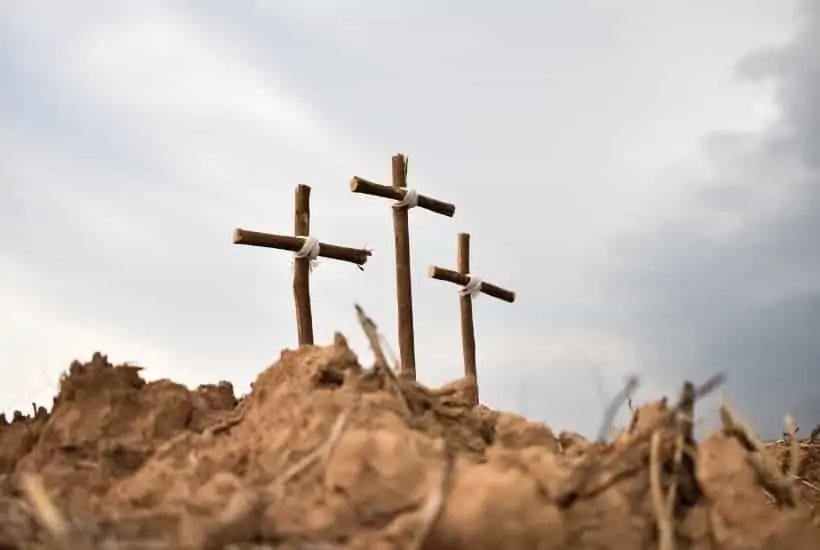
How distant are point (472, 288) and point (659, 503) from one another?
839cm

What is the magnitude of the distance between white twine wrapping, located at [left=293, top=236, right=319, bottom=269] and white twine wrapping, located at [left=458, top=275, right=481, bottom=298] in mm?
2573

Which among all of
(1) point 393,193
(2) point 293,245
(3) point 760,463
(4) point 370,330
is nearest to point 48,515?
(4) point 370,330

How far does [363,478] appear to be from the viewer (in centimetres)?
199

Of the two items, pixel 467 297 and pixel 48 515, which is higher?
pixel 467 297

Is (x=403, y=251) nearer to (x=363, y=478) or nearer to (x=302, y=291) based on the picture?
(x=302, y=291)

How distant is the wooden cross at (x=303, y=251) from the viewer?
792cm

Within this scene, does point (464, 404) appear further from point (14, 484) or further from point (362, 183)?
point (362, 183)

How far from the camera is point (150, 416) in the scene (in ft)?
10.7

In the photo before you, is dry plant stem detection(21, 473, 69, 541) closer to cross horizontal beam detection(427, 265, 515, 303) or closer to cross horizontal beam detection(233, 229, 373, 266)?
cross horizontal beam detection(233, 229, 373, 266)

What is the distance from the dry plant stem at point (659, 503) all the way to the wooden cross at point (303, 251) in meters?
5.92

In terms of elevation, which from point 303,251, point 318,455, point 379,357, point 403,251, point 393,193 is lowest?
point 318,455

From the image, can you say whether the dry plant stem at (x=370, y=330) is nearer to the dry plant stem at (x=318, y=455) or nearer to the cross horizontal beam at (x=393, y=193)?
the dry plant stem at (x=318, y=455)

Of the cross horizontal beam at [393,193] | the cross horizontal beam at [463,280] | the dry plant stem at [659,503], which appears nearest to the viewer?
the dry plant stem at [659,503]

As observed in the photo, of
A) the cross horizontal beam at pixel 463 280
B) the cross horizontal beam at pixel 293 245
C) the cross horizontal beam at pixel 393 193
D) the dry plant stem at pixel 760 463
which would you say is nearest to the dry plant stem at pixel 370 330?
the dry plant stem at pixel 760 463
